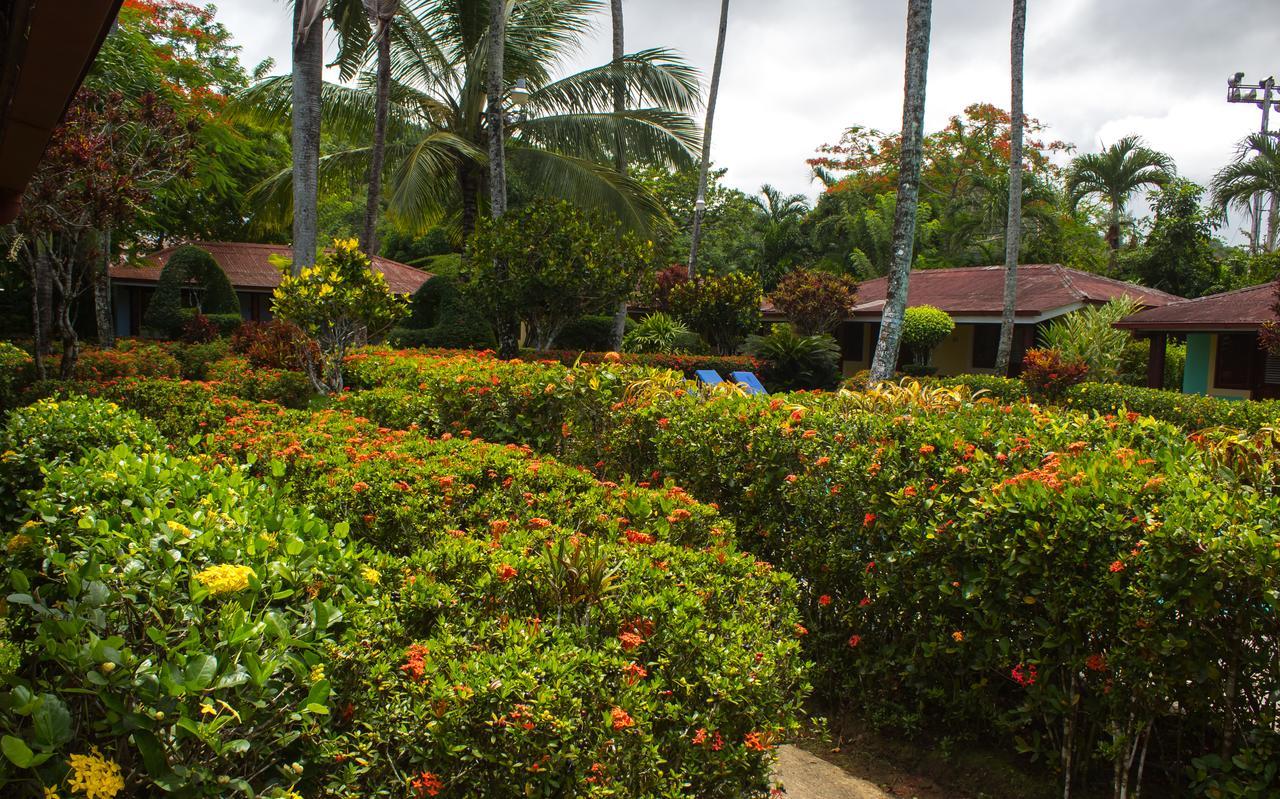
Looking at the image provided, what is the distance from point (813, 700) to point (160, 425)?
18.3 ft

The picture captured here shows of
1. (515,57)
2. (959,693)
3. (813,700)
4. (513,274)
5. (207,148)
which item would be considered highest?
(515,57)

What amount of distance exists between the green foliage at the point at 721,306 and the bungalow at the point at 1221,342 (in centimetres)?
909

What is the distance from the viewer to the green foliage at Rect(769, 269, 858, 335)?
953 inches

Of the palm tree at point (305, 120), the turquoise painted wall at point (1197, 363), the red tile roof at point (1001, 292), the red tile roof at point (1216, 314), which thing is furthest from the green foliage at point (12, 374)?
the turquoise painted wall at point (1197, 363)

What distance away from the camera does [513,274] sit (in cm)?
1409

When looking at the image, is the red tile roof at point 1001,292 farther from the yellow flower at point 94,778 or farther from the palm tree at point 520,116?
the yellow flower at point 94,778

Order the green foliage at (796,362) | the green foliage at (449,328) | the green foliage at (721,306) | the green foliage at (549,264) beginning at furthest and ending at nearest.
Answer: the green foliage at (721,306)
the green foliage at (796,362)
the green foliage at (449,328)
the green foliage at (549,264)

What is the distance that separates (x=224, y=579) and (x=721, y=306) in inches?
858

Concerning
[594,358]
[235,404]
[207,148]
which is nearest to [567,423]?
[235,404]

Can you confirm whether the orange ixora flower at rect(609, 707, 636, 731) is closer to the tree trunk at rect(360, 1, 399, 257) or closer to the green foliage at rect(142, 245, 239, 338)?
the tree trunk at rect(360, 1, 399, 257)

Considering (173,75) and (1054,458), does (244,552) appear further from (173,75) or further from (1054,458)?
(173,75)

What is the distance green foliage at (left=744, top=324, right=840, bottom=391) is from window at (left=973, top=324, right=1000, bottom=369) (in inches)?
281

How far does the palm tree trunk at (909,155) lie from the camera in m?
11.4

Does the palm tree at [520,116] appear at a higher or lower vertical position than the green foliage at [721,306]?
higher
